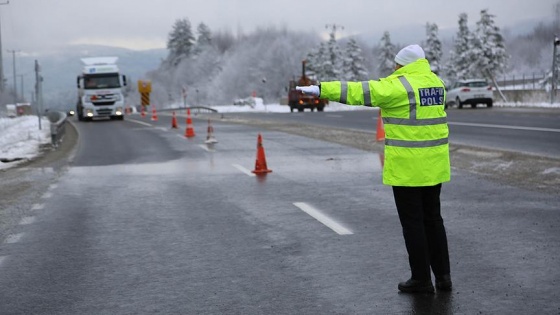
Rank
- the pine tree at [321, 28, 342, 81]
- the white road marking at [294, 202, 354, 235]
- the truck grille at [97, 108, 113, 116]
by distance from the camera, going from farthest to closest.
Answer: the pine tree at [321, 28, 342, 81] → the truck grille at [97, 108, 113, 116] → the white road marking at [294, 202, 354, 235]

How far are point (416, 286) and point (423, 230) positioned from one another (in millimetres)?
424

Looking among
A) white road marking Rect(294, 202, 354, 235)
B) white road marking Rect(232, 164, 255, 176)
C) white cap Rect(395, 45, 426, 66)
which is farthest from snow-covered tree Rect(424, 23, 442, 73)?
white cap Rect(395, 45, 426, 66)

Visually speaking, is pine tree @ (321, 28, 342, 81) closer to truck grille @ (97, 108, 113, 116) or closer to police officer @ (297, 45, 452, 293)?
truck grille @ (97, 108, 113, 116)

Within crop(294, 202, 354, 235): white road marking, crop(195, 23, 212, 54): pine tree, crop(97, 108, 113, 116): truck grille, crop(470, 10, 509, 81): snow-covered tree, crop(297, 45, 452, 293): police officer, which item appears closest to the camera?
crop(297, 45, 452, 293): police officer

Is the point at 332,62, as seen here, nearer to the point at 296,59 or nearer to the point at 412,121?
the point at 296,59

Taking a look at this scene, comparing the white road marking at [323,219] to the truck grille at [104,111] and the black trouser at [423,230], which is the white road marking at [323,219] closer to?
the black trouser at [423,230]

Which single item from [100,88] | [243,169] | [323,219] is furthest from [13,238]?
[100,88]

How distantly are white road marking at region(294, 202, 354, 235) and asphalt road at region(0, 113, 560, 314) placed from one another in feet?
0.05

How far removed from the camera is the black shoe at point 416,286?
5621 millimetres

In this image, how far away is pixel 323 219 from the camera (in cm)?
902

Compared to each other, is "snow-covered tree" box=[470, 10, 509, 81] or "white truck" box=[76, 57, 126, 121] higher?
"snow-covered tree" box=[470, 10, 509, 81]

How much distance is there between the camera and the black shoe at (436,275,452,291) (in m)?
5.69

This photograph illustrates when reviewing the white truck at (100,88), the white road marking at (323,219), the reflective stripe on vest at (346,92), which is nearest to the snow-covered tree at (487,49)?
the white truck at (100,88)

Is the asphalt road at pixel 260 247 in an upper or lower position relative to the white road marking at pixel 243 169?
lower
